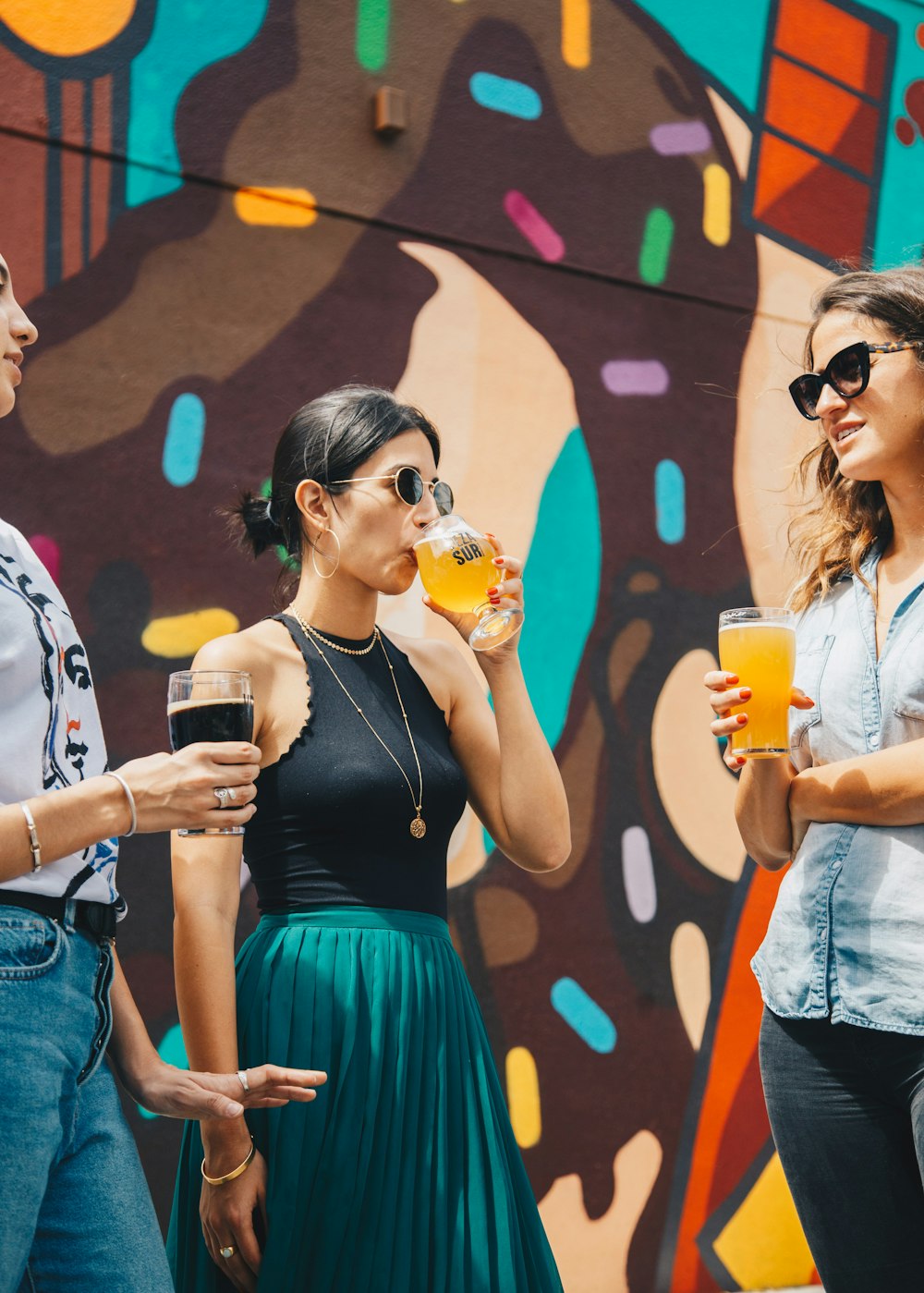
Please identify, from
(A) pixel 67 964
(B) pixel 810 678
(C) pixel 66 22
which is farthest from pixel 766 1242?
(C) pixel 66 22

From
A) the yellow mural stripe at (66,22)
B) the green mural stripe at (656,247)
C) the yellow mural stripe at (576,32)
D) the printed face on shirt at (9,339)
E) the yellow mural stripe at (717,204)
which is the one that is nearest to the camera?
the printed face on shirt at (9,339)

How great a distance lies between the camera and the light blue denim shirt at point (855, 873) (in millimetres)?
1987

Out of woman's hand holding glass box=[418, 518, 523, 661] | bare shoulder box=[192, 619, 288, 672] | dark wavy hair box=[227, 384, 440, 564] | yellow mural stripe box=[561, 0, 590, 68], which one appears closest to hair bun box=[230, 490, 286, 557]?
dark wavy hair box=[227, 384, 440, 564]

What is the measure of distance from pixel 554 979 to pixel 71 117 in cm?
293

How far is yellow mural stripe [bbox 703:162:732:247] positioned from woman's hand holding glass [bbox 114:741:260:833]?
3.59 meters

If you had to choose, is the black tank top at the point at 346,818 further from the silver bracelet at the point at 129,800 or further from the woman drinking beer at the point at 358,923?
the silver bracelet at the point at 129,800

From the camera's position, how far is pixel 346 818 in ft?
7.18

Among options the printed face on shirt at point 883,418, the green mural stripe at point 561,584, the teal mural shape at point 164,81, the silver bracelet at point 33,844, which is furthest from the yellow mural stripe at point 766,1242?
the teal mural shape at point 164,81

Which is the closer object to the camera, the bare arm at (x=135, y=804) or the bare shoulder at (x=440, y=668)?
the bare arm at (x=135, y=804)

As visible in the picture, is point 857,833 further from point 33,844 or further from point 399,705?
point 33,844

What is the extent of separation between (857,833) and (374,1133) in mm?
928

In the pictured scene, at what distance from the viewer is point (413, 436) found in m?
2.47

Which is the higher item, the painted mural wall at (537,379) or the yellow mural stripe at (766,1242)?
the painted mural wall at (537,379)

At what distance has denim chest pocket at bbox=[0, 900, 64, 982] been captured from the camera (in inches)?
62.2
